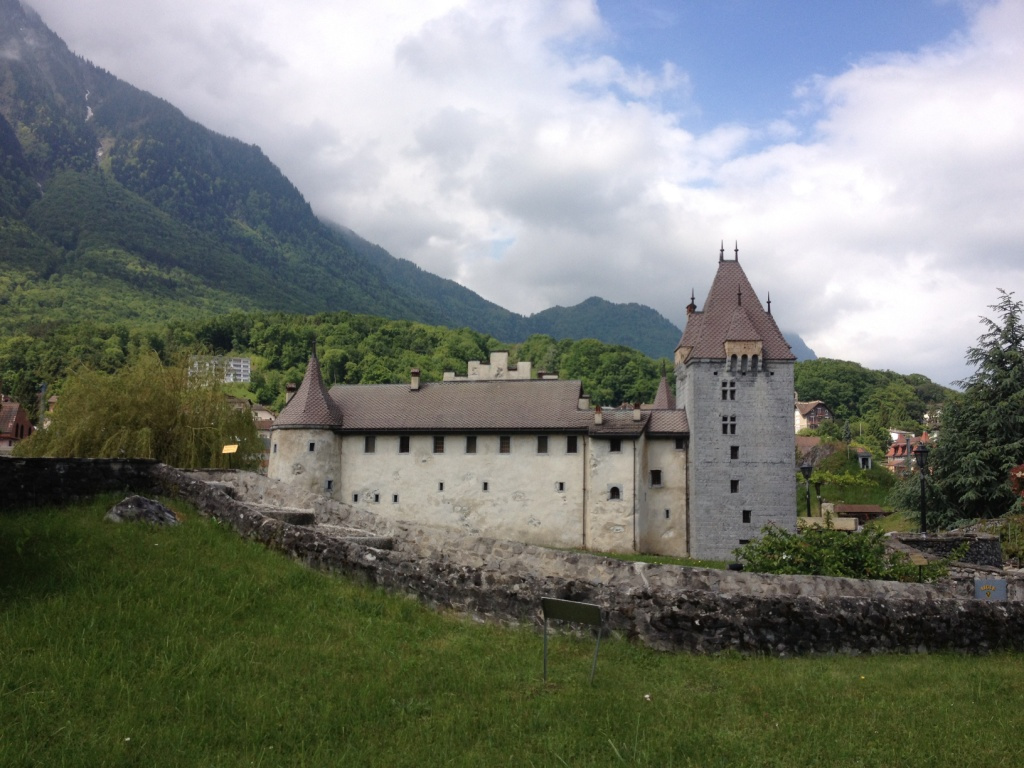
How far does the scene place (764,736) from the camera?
7.04 metres

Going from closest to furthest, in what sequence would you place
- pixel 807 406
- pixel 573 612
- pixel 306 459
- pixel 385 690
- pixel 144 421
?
pixel 385 690 → pixel 573 612 → pixel 144 421 → pixel 306 459 → pixel 807 406

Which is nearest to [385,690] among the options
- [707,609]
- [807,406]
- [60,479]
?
[707,609]

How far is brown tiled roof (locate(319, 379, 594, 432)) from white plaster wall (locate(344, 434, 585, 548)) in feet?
2.17

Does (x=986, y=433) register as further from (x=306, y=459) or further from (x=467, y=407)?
(x=306, y=459)

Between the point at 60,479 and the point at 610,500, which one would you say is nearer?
the point at 60,479

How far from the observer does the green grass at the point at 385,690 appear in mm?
6590

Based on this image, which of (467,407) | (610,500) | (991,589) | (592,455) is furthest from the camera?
(467,407)

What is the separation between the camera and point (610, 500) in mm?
38188

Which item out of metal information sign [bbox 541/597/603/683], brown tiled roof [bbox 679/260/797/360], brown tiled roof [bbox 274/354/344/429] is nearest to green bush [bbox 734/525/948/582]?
metal information sign [bbox 541/597/603/683]

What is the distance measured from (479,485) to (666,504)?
31.6 ft

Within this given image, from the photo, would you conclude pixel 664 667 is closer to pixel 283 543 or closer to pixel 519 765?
pixel 519 765

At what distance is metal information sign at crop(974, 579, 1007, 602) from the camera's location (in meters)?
15.0

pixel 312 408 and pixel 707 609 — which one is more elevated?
pixel 312 408

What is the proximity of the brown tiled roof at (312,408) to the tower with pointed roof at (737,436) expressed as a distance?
18.8m
